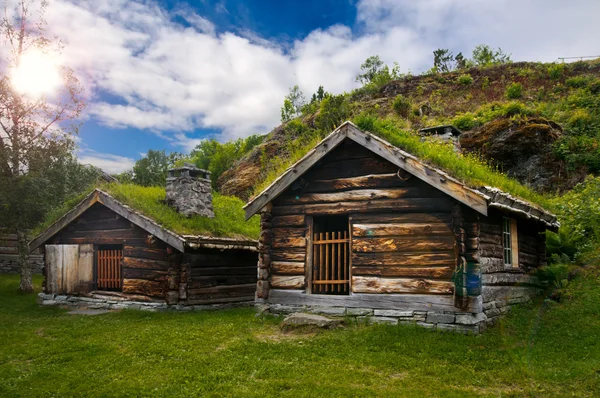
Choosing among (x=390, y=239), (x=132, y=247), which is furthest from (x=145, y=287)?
(x=390, y=239)

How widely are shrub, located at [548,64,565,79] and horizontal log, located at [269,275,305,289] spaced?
31.7 m

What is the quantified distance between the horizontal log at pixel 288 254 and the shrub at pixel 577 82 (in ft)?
94.6

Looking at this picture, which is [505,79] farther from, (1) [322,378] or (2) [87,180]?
(1) [322,378]

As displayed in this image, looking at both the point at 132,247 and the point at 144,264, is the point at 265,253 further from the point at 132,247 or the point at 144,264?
the point at 132,247

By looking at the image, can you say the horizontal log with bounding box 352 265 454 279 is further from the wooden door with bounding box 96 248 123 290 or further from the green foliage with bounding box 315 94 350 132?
the green foliage with bounding box 315 94 350 132

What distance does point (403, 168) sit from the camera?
1035 cm

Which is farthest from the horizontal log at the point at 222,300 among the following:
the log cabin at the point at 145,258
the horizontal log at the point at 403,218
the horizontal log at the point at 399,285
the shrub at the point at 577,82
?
the shrub at the point at 577,82

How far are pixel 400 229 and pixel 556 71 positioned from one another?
31.1 metres

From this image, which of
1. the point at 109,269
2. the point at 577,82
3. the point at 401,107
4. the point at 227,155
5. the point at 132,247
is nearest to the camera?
the point at 132,247

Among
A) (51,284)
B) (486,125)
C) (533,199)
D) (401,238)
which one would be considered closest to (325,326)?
(401,238)

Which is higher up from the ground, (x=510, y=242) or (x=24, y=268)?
(x=510, y=242)

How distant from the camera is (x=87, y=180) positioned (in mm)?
27359

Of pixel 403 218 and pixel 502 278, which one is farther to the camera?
pixel 502 278

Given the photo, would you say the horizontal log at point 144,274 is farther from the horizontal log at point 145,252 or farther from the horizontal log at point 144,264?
the horizontal log at point 145,252
